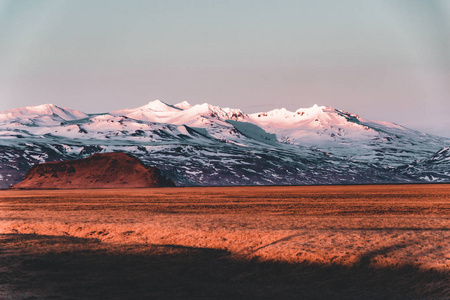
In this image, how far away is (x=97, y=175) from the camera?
17162 cm

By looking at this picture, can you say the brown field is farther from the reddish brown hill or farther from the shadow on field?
the reddish brown hill

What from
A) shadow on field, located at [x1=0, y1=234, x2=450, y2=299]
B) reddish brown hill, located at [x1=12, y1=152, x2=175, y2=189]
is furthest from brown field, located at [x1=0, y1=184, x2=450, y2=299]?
reddish brown hill, located at [x1=12, y1=152, x2=175, y2=189]

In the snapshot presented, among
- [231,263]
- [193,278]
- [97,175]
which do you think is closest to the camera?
[193,278]

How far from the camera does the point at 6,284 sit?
18.1 metres

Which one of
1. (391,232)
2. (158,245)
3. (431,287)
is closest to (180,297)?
(431,287)

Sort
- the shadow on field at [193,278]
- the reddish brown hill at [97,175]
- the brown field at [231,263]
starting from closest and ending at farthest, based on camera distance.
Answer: the shadow on field at [193,278]
the brown field at [231,263]
the reddish brown hill at [97,175]

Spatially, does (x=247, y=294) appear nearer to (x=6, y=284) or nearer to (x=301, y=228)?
(x=6, y=284)

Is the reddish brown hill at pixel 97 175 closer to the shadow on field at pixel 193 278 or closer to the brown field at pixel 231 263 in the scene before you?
the brown field at pixel 231 263

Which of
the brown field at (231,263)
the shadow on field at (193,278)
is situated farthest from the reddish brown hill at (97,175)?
the shadow on field at (193,278)

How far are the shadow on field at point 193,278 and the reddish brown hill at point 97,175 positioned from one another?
139782 millimetres

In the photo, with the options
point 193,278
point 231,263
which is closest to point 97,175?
point 231,263

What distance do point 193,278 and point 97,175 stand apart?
514 feet

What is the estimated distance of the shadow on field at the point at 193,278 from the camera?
55.3 ft

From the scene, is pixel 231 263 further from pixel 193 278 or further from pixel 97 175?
pixel 97 175
